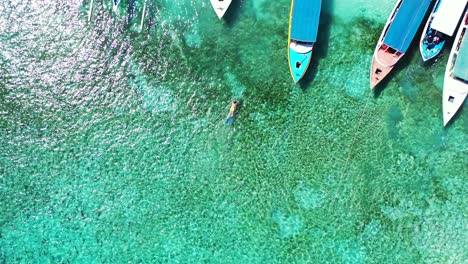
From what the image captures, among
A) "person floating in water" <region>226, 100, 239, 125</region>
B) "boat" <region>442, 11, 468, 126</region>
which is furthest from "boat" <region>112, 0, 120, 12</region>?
"boat" <region>442, 11, 468, 126</region>

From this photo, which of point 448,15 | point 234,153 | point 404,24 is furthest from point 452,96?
point 234,153

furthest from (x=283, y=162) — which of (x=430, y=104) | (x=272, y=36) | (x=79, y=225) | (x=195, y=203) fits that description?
(x=79, y=225)

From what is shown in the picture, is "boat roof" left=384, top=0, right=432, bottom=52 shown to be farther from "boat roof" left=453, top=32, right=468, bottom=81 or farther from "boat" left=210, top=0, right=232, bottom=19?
"boat" left=210, top=0, right=232, bottom=19

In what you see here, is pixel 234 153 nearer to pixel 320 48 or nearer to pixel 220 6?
pixel 320 48

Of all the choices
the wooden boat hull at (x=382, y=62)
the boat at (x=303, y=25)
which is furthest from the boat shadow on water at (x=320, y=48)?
the wooden boat hull at (x=382, y=62)

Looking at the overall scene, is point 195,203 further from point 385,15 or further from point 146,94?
point 385,15
